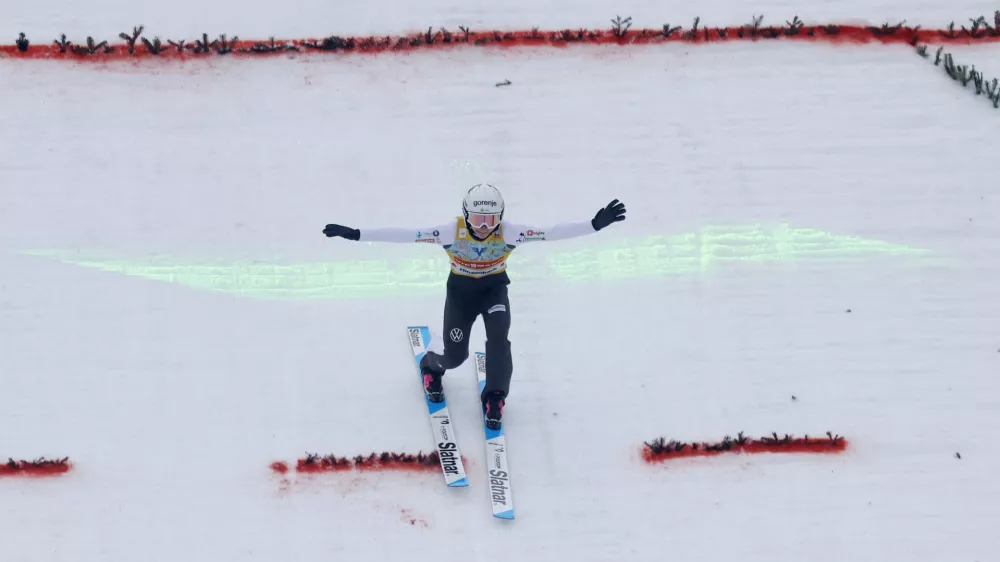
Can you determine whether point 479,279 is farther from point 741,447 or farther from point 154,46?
point 154,46

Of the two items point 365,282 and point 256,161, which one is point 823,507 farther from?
point 256,161

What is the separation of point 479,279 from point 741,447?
260 cm

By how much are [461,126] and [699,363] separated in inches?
136

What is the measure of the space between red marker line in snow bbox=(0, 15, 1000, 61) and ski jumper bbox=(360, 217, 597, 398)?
367 centimetres

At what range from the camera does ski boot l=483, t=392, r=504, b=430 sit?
354 inches

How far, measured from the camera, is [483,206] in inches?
326

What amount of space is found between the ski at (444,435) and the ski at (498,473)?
8.9 inches

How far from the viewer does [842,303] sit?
995 cm

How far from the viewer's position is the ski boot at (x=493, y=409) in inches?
354

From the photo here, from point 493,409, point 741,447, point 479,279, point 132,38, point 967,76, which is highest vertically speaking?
point 132,38

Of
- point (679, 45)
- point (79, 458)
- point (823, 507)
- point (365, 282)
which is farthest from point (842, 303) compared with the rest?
point (79, 458)

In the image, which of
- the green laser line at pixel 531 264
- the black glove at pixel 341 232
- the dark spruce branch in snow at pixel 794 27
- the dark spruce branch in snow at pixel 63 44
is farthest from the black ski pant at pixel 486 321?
the dark spruce branch in snow at pixel 63 44

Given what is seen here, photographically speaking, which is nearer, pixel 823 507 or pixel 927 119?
pixel 823 507

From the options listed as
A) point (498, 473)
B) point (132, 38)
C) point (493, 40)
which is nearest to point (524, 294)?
point (498, 473)
